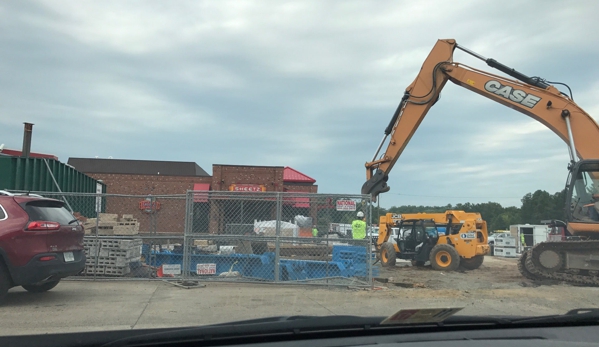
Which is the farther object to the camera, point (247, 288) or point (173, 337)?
point (247, 288)

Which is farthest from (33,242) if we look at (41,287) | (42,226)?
(41,287)

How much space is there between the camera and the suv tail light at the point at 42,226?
7868 mm

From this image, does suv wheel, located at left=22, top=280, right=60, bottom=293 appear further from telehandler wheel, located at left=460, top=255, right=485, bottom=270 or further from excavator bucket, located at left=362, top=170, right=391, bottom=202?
telehandler wheel, located at left=460, top=255, right=485, bottom=270

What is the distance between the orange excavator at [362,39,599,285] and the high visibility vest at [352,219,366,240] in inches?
96.2

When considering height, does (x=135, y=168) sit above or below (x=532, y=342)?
above

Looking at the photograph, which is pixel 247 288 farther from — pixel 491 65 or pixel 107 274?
pixel 491 65

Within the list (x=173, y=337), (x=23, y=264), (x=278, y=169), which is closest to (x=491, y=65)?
(x=23, y=264)

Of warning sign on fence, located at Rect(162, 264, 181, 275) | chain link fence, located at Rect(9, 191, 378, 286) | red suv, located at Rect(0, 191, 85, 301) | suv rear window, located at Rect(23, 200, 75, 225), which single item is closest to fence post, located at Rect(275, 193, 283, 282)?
chain link fence, located at Rect(9, 191, 378, 286)

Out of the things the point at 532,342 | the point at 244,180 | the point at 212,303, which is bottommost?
the point at 212,303

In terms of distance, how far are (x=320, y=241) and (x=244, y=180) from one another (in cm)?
2316

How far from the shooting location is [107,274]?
11445 mm

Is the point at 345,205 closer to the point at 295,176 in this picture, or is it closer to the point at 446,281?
the point at 446,281

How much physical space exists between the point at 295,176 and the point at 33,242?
35.3 metres

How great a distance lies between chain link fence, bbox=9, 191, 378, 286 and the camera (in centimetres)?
1092
